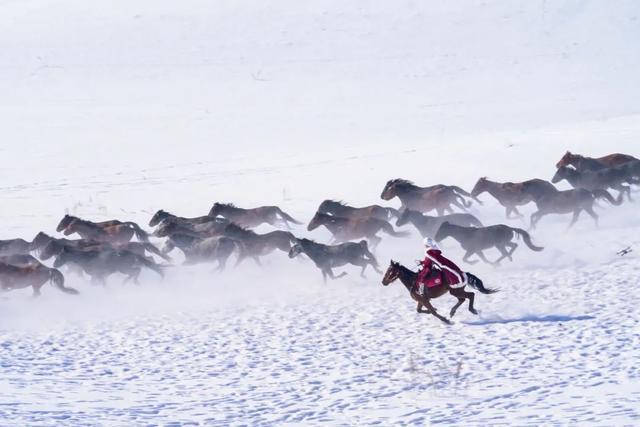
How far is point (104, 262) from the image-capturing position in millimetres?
19047

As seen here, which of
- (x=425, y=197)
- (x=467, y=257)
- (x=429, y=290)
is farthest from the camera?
(x=425, y=197)

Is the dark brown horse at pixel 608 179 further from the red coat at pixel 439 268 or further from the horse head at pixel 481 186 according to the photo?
the red coat at pixel 439 268

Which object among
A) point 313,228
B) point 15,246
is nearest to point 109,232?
point 15,246

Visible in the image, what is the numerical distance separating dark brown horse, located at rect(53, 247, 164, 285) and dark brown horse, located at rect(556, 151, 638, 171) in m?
11.1

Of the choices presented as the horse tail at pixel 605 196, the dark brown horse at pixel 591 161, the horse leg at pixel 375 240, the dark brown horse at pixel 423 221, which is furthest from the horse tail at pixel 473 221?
the dark brown horse at pixel 591 161

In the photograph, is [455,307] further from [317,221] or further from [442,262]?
[317,221]

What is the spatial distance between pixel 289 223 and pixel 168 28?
32.7 meters

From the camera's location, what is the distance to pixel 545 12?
54938 mm

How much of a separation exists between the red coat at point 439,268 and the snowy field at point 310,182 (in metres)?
0.68

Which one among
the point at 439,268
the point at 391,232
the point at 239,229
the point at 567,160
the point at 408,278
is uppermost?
the point at 567,160

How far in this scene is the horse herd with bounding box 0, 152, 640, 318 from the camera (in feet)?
60.6

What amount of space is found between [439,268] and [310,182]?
50.2 ft

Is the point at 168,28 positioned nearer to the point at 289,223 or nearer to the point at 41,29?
the point at 41,29

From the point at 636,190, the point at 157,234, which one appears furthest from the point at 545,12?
the point at 157,234
